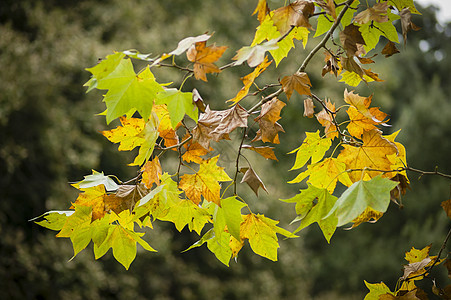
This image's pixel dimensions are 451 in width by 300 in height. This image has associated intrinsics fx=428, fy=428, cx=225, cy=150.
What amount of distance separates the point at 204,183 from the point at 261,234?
0.13 meters

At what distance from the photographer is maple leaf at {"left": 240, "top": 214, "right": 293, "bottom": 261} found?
688 millimetres

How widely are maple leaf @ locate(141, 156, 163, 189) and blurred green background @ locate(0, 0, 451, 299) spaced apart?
237cm

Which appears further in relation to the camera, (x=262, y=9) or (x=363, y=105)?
(x=363, y=105)

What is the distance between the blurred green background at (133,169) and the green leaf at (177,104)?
2429 millimetres

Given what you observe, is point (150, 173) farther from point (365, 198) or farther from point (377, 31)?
point (377, 31)

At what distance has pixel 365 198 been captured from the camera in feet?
1.70

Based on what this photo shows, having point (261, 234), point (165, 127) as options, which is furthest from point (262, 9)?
point (261, 234)

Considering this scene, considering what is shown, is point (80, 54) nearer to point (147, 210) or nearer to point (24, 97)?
point (24, 97)

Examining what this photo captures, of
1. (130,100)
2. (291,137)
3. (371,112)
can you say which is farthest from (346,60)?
(291,137)

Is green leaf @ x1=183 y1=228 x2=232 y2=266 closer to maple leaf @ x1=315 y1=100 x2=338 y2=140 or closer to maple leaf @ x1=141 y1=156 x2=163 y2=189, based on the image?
maple leaf @ x1=141 y1=156 x2=163 y2=189

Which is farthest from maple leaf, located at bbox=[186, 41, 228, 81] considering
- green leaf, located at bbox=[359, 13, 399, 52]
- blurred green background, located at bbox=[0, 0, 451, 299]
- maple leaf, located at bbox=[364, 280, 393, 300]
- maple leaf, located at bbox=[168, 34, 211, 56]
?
blurred green background, located at bbox=[0, 0, 451, 299]

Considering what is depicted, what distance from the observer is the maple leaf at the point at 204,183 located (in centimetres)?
64

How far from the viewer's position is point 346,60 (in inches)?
27.0

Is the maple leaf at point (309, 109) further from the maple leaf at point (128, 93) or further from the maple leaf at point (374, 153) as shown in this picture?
the maple leaf at point (128, 93)
